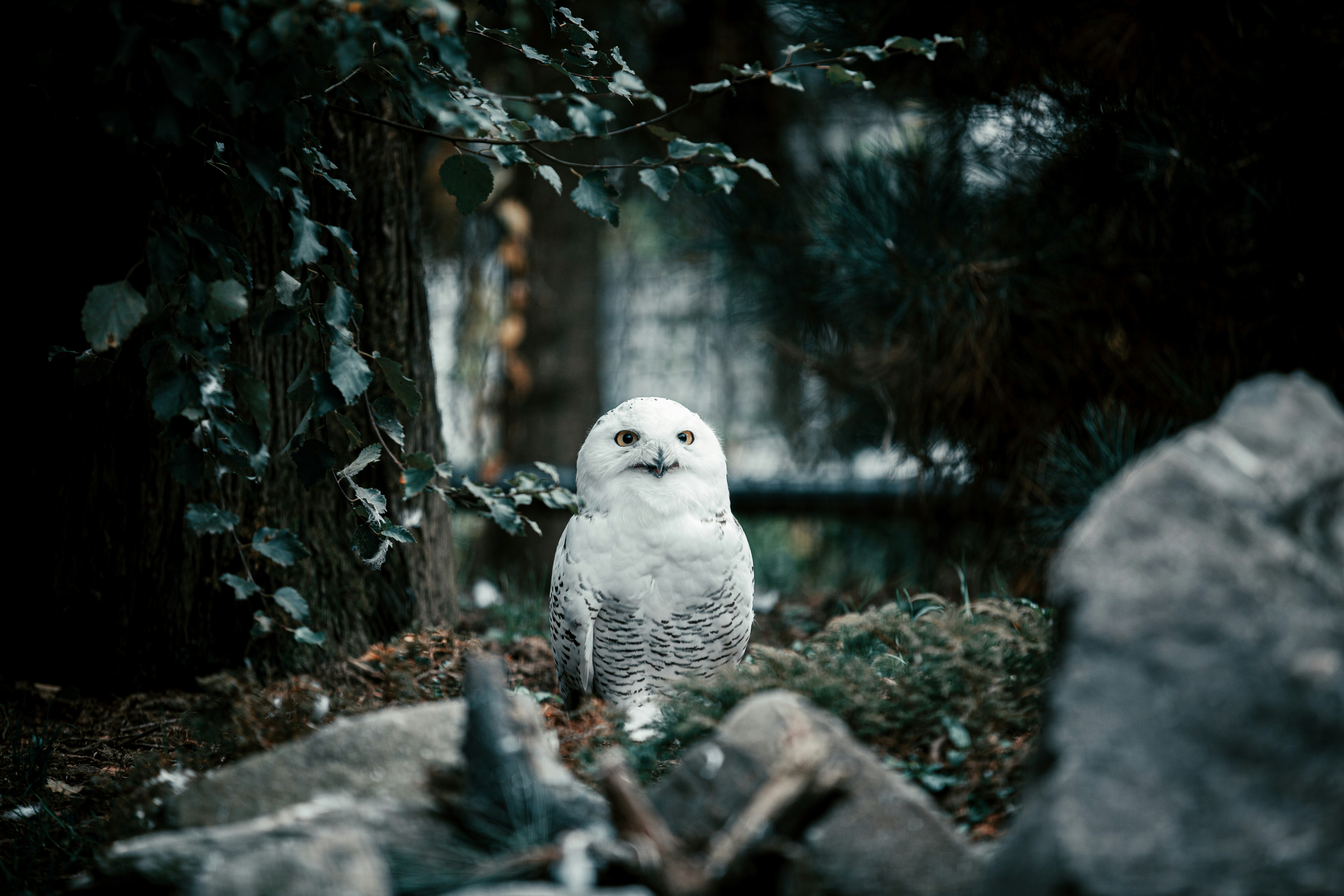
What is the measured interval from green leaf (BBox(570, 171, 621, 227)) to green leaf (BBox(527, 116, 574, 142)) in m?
0.09

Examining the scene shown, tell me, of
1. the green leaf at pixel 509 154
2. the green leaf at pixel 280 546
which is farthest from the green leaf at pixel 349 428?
the green leaf at pixel 509 154

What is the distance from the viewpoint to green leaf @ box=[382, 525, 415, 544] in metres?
1.90

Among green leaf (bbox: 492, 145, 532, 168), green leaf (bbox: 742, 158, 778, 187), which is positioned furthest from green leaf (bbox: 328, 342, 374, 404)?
green leaf (bbox: 742, 158, 778, 187)

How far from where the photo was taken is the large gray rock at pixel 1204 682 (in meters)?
0.92

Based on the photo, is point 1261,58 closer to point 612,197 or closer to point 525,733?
point 612,197

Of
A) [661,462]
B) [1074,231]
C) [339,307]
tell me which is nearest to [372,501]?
[339,307]

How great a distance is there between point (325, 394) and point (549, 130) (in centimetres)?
64

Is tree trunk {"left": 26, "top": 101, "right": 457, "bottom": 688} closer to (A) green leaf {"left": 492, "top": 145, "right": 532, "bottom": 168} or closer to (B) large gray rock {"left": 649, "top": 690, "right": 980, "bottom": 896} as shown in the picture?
(A) green leaf {"left": 492, "top": 145, "right": 532, "bottom": 168}

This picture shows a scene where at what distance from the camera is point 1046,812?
38.3 inches

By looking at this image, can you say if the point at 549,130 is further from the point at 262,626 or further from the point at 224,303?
the point at 262,626

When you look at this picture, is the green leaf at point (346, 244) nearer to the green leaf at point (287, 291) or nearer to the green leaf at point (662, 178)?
the green leaf at point (287, 291)

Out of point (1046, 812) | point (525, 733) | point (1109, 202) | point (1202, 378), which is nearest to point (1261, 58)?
point (1109, 202)

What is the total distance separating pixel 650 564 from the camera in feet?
7.14

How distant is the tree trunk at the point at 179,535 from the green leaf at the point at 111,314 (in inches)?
32.7
